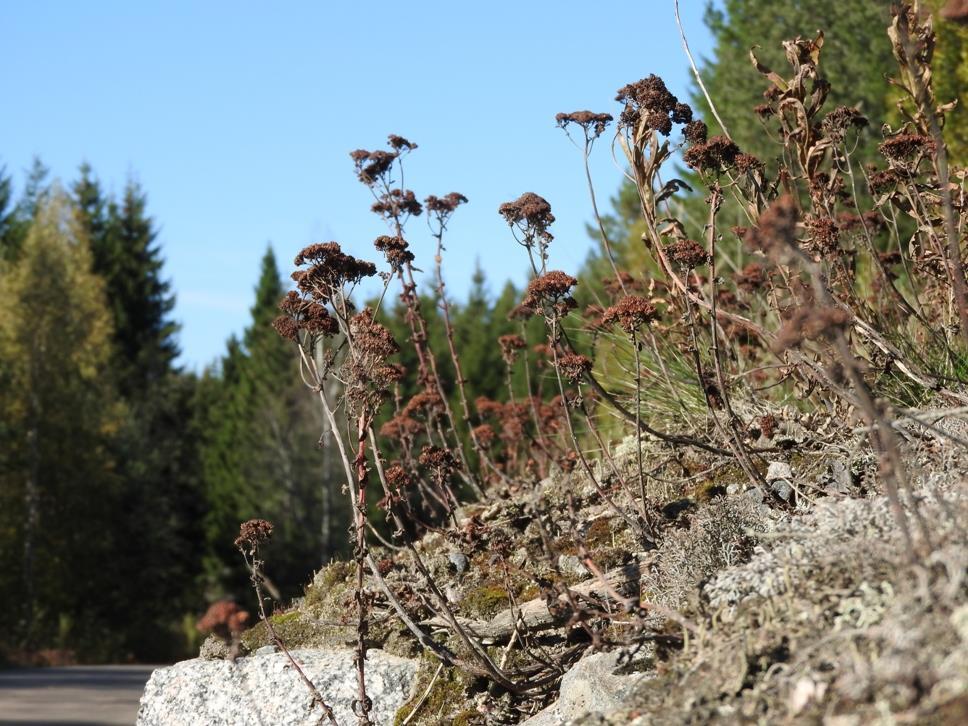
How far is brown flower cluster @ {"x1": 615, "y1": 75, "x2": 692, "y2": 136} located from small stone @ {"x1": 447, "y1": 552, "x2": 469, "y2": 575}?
2290 millimetres

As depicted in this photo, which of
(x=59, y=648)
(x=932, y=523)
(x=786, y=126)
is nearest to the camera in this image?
(x=932, y=523)

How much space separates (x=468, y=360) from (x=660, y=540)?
27.0m

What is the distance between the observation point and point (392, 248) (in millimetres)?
5258

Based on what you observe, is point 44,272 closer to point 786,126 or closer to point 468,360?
point 468,360

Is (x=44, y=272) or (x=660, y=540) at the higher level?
(x=44, y=272)

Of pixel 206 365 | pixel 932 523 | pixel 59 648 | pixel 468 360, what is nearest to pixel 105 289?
pixel 206 365

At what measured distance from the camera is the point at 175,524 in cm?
3438

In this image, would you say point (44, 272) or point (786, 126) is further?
point (44, 272)

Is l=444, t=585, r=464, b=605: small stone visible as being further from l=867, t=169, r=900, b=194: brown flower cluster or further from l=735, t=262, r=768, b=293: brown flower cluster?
l=867, t=169, r=900, b=194: brown flower cluster

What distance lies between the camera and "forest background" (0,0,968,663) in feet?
73.6

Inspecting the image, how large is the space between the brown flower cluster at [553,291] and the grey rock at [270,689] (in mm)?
1823

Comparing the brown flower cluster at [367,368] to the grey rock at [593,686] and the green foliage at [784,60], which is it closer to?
the grey rock at [593,686]

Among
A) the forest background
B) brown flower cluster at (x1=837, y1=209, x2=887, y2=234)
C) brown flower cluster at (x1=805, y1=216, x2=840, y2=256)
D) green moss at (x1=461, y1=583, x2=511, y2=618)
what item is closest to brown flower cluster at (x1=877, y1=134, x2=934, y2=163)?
brown flower cluster at (x1=805, y1=216, x2=840, y2=256)

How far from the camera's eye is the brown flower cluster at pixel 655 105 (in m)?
4.74
